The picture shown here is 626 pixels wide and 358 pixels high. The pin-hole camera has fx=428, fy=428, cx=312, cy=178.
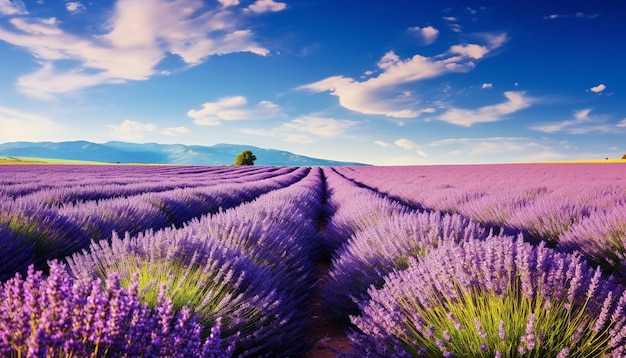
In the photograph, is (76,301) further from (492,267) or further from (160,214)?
(160,214)

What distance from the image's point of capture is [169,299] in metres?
1.11

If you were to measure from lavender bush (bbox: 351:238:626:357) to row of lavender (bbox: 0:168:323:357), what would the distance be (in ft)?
1.61

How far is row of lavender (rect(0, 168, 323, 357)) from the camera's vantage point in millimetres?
940

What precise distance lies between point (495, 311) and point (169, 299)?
1230 millimetres

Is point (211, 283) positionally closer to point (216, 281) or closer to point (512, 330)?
point (216, 281)

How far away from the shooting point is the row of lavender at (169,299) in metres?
0.94

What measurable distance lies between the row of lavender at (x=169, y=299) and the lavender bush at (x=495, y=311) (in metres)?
0.49

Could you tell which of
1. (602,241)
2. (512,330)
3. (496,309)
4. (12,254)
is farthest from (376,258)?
(12,254)

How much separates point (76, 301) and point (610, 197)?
23.1 feet

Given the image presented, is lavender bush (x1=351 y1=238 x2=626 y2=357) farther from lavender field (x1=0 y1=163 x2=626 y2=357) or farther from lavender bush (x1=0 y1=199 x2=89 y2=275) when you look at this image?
lavender bush (x1=0 y1=199 x2=89 y2=275)

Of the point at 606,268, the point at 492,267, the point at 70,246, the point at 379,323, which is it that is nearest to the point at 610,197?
the point at 606,268

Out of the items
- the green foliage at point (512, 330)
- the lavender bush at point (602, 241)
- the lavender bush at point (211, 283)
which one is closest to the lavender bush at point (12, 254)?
the lavender bush at point (211, 283)

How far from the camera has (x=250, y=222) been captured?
3.31 meters

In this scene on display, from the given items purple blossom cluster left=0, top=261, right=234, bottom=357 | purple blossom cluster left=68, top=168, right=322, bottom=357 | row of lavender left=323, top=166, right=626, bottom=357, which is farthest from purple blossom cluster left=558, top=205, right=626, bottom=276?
purple blossom cluster left=0, top=261, right=234, bottom=357
